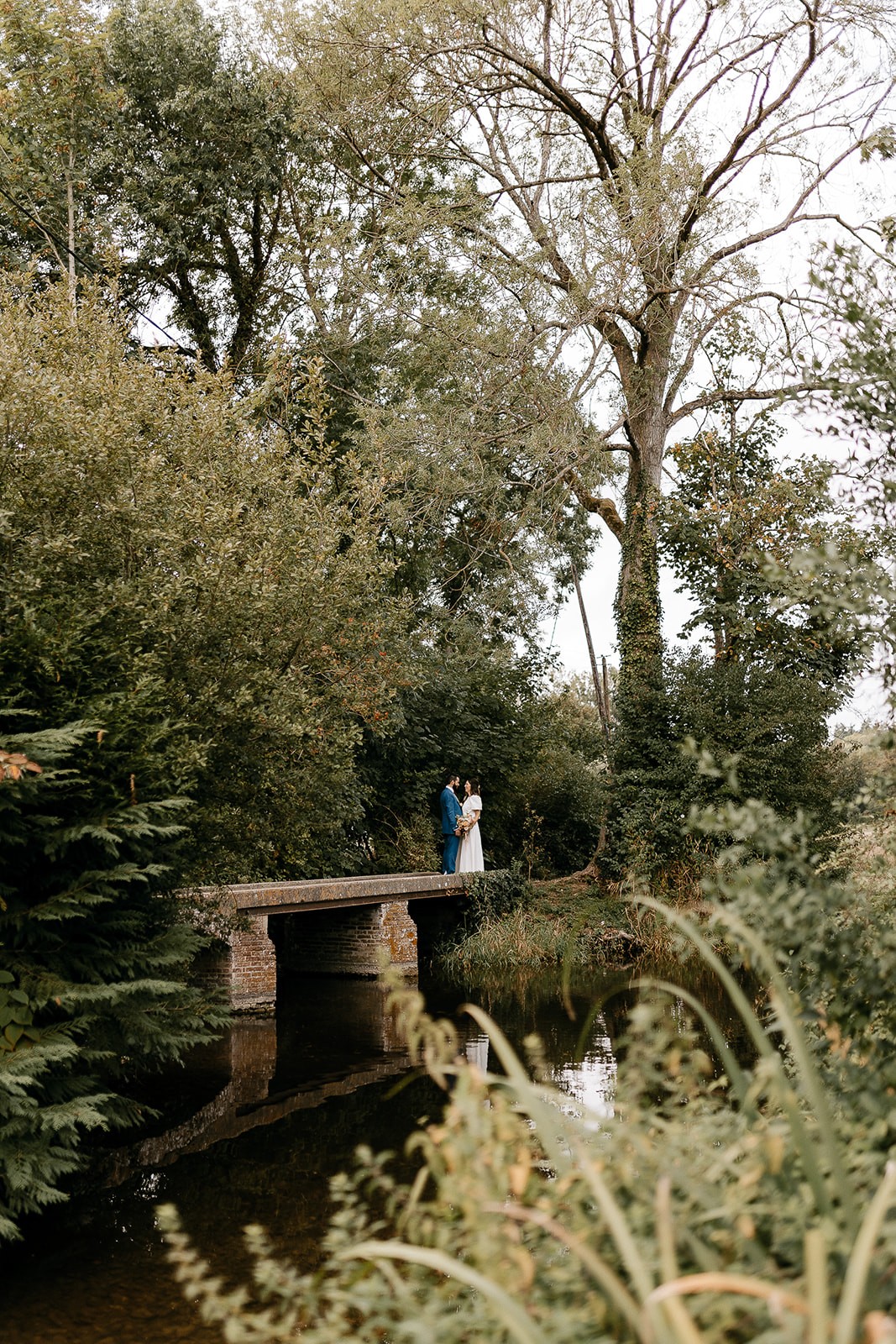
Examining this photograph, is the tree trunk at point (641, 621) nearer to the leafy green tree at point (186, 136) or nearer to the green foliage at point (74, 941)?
the leafy green tree at point (186, 136)

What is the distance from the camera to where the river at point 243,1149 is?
5383 mm

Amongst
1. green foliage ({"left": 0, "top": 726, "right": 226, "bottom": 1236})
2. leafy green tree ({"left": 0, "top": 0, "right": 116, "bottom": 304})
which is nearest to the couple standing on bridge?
leafy green tree ({"left": 0, "top": 0, "right": 116, "bottom": 304})

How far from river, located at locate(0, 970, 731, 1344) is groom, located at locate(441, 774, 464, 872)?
4.52 m

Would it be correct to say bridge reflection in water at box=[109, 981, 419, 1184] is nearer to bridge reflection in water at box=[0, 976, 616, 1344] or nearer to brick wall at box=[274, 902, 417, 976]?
bridge reflection in water at box=[0, 976, 616, 1344]

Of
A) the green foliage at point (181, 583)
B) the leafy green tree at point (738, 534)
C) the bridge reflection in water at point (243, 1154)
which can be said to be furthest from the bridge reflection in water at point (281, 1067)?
the leafy green tree at point (738, 534)

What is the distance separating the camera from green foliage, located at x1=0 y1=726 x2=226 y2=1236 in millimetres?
5852

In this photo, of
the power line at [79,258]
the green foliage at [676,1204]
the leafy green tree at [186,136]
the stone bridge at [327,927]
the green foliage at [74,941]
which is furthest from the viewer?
the leafy green tree at [186,136]

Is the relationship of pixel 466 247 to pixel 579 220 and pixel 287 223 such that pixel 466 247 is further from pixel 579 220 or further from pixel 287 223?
pixel 287 223

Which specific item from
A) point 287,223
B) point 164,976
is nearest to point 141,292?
point 287,223

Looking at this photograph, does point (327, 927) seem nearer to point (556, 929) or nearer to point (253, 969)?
point (253, 969)

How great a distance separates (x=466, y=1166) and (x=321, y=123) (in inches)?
695

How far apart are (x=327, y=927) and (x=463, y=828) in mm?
2840

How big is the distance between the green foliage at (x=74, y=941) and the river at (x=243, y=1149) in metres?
0.38

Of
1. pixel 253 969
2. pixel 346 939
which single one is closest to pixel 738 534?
pixel 346 939
